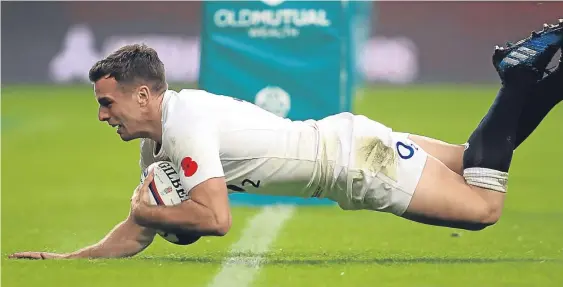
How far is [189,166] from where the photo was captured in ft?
18.8

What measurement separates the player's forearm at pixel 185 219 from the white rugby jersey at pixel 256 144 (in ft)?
0.42

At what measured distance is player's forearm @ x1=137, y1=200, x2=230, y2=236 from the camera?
5695 mm

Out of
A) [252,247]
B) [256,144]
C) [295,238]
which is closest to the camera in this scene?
[256,144]

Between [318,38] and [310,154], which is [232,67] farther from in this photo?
[310,154]

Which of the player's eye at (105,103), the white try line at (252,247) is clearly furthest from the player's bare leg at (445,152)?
the player's eye at (105,103)

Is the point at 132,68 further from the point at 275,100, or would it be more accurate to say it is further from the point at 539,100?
the point at 275,100

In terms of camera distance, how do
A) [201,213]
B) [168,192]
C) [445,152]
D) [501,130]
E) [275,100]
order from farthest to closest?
[275,100], [445,152], [501,130], [168,192], [201,213]

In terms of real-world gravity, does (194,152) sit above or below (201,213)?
above

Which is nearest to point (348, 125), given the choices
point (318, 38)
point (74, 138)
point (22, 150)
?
point (318, 38)

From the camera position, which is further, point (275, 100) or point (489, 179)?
point (275, 100)

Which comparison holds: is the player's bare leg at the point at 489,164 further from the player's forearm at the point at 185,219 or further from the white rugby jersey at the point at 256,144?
the player's forearm at the point at 185,219

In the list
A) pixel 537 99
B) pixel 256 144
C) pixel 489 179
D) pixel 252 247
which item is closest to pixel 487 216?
pixel 489 179

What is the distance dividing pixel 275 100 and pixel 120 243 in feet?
10.3

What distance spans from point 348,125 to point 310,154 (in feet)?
1.06
